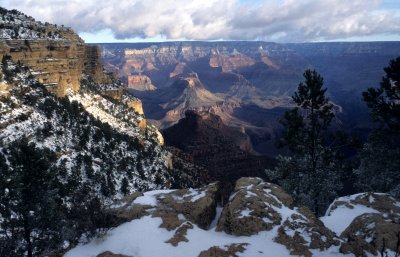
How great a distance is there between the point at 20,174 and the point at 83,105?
138 ft

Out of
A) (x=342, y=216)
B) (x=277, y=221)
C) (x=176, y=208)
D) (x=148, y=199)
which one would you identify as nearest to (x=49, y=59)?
(x=148, y=199)

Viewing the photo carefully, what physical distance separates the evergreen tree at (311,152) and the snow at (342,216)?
522 centimetres

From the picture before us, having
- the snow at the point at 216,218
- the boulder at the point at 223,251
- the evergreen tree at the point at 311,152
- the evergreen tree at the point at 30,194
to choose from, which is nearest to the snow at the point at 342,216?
the evergreen tree at the point at 311,152

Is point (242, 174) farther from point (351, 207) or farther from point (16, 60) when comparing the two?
point (351, 207)

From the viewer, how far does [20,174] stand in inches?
890

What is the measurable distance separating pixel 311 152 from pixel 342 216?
863 cm

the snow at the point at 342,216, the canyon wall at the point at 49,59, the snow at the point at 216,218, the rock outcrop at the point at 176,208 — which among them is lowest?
the snow at the point at 342,216

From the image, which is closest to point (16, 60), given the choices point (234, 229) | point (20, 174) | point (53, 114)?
point (53, 114)

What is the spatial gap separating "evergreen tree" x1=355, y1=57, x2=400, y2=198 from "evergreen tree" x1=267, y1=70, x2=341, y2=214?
3.19 m

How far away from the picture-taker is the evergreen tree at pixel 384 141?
30.1 m

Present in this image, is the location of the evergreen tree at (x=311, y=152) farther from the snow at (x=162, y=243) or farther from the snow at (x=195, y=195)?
the snow at (x=162, y=243)

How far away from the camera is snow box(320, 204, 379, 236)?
23312mm

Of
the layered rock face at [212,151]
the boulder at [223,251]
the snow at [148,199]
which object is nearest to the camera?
the boulder at [223,251]

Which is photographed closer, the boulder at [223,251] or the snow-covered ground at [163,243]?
the boulder at [223,251]
